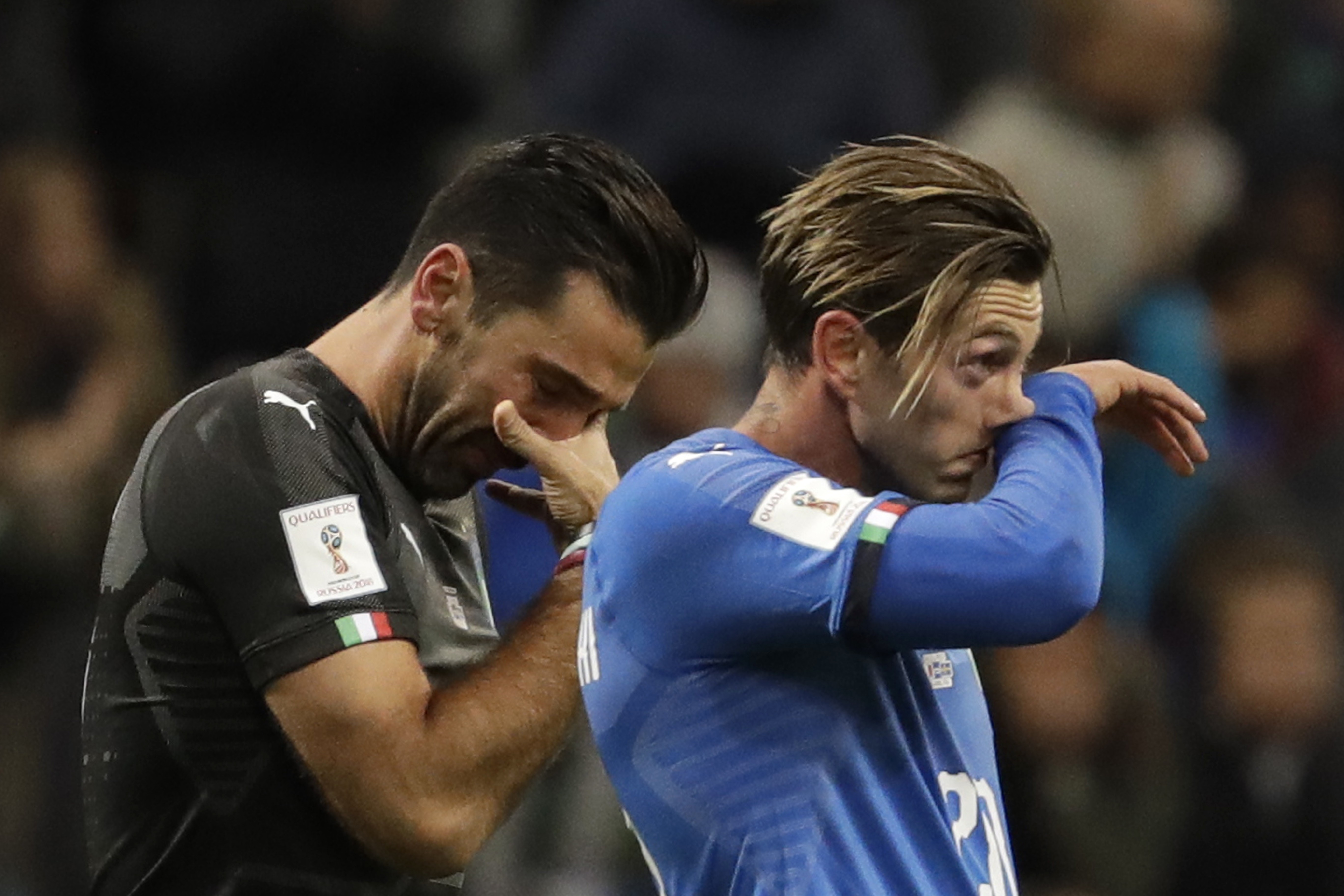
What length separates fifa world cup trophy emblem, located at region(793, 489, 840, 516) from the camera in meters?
2.77

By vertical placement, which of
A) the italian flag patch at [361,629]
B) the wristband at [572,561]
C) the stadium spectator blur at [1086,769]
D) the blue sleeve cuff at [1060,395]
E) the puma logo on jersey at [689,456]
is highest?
the puma logo on jersey at [689,456]

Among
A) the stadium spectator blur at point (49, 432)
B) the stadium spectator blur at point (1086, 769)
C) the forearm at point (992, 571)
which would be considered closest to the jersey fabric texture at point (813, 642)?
the forearm at point (992, 571)

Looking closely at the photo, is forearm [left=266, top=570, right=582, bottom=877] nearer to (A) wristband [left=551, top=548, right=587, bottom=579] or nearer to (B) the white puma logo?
(A) wristband [left=551, top=548, right=587, bottom=579]

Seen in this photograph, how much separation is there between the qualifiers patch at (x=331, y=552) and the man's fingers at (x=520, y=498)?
0.51m

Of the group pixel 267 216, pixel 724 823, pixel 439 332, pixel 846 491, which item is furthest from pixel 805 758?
pixel 267 216

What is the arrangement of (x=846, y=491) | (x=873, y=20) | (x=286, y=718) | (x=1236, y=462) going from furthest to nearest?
(x=1236, y=462)
(x=873, y=20)
(x=286, y=718)
(x=846, y=491)

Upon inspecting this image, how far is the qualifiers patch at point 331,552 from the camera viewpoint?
3096 millimetres

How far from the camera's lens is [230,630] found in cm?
314

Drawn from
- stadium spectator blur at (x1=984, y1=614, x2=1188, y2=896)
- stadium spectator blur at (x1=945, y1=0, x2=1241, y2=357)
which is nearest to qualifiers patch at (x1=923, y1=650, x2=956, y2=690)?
stadium spectator blur at (x1=984, y1=614, x2=1188, y2=896)

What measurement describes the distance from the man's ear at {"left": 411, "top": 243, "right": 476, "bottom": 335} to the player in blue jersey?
546 mm

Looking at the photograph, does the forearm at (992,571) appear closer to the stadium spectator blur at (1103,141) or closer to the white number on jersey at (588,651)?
the white number on jersey at (588,651)

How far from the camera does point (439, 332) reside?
344 cm

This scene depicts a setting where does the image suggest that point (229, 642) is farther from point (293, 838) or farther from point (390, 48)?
point (390, 48)

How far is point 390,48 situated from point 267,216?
671 millimetres
